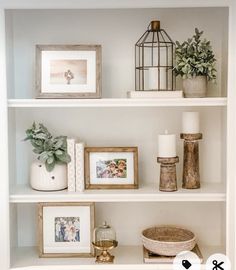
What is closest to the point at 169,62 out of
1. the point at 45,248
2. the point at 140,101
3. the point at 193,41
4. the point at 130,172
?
the point at 193,41

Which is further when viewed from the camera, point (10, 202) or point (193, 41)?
point (193, 41)

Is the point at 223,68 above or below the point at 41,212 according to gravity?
above

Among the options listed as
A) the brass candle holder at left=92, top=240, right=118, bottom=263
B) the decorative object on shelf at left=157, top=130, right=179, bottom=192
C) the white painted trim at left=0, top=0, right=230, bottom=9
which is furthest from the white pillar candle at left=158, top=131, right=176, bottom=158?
the white painted trim at left=0, top=0, right=230, bottom=9

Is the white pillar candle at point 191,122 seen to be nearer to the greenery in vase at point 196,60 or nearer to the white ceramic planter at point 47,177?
the greenery in vase at point 196,60

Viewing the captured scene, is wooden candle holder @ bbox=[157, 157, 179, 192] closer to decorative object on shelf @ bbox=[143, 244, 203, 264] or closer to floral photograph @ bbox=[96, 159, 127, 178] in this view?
floral photograph @ bbox=[96, 159, 127, 178]

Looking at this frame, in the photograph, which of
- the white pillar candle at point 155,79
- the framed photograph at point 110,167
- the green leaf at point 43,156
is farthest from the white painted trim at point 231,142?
the green leaf at point 43,156

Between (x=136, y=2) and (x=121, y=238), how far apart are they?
111 cm

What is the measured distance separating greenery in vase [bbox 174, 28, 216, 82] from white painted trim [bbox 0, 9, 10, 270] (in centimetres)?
75

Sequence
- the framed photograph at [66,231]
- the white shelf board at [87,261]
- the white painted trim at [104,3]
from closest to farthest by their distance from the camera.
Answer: the white painted trim at [104,3] < the white shelf board at [87,261] < the framed photograph at [66,231]

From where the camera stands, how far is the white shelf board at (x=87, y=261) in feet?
7.08

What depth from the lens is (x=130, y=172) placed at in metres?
2.28

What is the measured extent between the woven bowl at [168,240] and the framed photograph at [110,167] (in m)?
0.27

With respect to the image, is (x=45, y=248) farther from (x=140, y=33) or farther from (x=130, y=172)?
(x=140, y=33)

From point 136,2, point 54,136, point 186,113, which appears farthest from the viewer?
point 54,136
